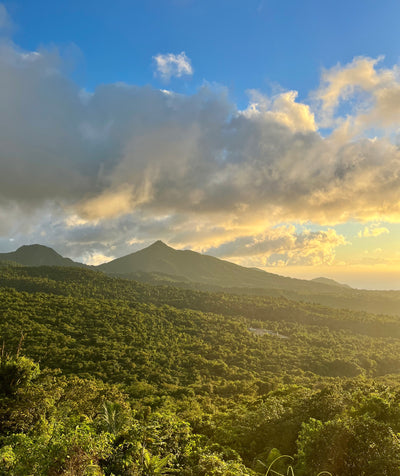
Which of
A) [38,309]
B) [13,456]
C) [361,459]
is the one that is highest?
[13,456]

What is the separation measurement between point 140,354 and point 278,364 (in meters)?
51.3

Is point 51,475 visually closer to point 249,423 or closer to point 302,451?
point 302,451

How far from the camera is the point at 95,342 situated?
8994 centimetres

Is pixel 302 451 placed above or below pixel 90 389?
above

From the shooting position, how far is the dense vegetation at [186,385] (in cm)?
1287

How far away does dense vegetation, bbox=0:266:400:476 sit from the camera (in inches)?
507

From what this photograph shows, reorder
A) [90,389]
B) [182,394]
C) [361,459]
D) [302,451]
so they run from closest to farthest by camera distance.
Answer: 1. [361,459]
2. [302,451]
3. [90,389]
4. [182,394]

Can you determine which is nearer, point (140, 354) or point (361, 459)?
point (361, 459)

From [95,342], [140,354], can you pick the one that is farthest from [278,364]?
[95,342]

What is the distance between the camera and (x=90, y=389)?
34094 millimetres

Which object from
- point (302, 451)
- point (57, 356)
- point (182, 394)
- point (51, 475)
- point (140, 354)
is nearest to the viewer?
point (51, 475)

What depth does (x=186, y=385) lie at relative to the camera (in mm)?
73062

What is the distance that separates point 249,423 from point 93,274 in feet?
619

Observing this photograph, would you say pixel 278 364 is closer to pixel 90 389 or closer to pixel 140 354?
pixel 140 354
